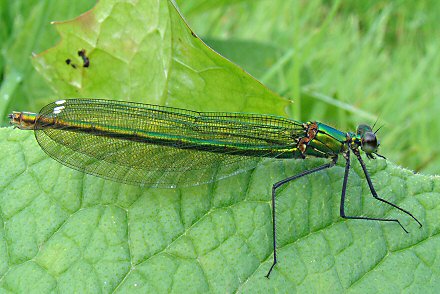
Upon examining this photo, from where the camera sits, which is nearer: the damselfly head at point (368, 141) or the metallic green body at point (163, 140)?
the metallic green body at point (163, 140)

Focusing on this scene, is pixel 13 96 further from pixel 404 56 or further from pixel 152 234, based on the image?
pixel 404 56

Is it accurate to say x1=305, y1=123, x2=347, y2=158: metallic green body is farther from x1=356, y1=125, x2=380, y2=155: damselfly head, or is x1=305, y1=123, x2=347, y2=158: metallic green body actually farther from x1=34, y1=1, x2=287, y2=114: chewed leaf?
x1=34, y1=1, x2=287, y2=114: chewed leaf

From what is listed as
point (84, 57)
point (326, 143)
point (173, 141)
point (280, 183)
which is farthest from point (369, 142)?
point (84, 57)

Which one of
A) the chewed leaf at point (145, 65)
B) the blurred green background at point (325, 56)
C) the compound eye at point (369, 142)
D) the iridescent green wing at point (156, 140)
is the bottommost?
the iridescent green wing at point (156, 140)

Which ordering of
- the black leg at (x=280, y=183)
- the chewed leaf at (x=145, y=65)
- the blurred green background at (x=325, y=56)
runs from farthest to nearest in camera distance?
the blurred green background at (x=325, y=56) → the chewed leaf at (x=145, y=65) → the black leg at (x=280, y=183)

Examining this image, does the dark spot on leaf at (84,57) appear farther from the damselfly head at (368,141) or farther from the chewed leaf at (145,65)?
the damselfly head at (368,141)

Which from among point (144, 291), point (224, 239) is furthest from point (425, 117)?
point (144, 291)

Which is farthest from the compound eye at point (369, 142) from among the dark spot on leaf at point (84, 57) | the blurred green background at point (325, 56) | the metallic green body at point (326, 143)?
the dark spot on leaf at point (84, 57)

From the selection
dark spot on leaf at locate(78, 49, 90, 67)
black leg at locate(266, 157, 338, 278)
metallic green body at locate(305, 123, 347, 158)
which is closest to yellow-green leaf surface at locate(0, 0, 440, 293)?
black leg at locate(266, 157, 338, 278)
